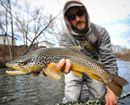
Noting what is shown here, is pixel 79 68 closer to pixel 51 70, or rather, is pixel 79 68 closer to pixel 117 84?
pixel 51 70

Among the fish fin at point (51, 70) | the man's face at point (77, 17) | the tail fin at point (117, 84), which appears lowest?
the tail fin at point (117, 84)

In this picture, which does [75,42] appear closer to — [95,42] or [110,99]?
[95,42]

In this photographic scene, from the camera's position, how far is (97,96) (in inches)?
179

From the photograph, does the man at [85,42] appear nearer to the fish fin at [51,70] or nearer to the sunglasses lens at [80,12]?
the sunglasses lens at [80,12]

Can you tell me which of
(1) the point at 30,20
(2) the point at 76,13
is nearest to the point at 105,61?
(2) the point at 76,13

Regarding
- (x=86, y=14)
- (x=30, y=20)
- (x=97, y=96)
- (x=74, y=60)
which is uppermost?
(x=30, y=20)

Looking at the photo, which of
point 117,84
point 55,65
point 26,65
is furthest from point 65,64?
point 117,84

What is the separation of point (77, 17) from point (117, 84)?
4.00 ft

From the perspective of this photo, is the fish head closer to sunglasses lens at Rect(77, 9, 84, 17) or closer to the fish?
the fish

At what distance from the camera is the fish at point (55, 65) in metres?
3.40

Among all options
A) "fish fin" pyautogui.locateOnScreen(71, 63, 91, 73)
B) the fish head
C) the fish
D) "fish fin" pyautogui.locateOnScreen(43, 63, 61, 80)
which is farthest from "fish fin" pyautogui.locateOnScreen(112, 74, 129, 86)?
the fish head

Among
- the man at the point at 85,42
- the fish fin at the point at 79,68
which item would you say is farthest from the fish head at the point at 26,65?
the man at the point at 85,42

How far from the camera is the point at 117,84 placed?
347 cm

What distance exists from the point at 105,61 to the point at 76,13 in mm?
876
